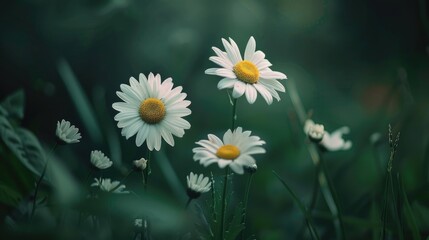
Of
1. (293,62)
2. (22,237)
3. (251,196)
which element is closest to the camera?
(22,237)

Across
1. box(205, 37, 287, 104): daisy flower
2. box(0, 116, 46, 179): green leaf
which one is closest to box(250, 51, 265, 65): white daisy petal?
box(205, 37, 287, 104): daisy flower

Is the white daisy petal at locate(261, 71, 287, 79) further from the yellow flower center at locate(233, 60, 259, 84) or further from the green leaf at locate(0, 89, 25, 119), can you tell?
the green leaf at locate(0, 89, 25, 119)

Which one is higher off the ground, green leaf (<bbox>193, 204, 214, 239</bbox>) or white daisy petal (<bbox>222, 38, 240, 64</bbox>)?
white daisy petal (<bbox>222, 38, 240, 64</bbox>)

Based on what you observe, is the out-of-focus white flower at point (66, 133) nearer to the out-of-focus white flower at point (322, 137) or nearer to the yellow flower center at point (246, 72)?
the yellow flower center at point (246, 72)

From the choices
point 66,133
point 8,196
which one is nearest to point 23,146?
point 8,196

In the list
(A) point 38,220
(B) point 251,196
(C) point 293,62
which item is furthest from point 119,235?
(C) point 293,62

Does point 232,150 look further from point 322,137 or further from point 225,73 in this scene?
point 322,137

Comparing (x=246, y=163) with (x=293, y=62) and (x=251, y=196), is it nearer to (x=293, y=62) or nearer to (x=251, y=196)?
(x=251, y=196)
